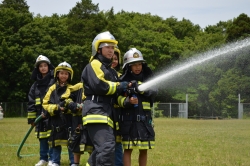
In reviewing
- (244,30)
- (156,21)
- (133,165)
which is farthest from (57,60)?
(133,165)

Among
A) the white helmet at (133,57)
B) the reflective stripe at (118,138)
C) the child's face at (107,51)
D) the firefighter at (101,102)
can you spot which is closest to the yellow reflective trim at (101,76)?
the firefighter at (101,102)

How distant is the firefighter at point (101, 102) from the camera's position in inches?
227

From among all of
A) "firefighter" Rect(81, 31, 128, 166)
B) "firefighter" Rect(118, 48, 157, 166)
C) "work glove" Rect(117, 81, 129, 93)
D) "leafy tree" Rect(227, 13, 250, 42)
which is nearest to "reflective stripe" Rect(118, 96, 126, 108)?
"firefighter" Rect(118, 48, 157, 166)

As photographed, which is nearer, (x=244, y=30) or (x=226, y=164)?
(x=226, y=164)

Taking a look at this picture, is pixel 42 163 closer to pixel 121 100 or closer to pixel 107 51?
pixel 121 100

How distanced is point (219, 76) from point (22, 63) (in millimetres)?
17590

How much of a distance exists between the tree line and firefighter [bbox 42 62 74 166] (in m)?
28.0

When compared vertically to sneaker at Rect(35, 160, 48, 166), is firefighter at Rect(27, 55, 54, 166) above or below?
above

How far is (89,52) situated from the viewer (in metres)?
44.7

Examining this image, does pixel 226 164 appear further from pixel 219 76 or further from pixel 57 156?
pixel 219 76

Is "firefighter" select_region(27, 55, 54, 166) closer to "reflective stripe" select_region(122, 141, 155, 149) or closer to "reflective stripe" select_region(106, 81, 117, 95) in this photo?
"reflective stripe" select_region(122, 141, 155, 149)

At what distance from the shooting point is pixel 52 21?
46156 millimetres

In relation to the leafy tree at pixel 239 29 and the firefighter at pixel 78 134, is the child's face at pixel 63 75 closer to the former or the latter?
Result: the firefighter at pixel 78 134

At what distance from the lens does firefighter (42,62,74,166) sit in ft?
26.5
